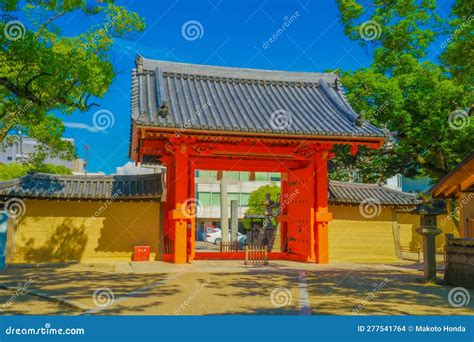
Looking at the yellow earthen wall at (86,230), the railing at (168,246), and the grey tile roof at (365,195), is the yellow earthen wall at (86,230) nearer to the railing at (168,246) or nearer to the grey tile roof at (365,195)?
the railing at (168,246)

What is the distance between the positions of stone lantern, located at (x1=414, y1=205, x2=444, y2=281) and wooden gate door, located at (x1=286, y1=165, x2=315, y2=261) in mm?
4488

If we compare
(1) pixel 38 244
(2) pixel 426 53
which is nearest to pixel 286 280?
(1) pixel 38 244

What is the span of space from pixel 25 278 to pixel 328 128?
9.95m

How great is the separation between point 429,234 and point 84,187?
460 inches

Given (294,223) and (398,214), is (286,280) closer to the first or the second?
(294,223)

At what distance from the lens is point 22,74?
1046cm

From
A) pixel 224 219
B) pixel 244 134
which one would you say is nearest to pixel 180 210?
pixel 244 134

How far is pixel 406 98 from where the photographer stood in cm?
1811

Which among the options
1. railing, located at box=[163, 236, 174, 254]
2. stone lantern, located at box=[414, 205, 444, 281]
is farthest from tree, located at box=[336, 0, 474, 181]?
railing, located at box=[163, 236, 174, 254]

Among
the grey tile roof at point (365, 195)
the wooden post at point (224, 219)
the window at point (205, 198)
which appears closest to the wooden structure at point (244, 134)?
the grey tile roof at point (365, 195)

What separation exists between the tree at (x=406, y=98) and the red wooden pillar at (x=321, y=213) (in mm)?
2395

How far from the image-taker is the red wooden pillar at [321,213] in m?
15.6

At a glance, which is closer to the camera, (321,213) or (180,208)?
(180,208)

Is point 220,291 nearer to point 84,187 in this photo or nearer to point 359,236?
point 84,187
